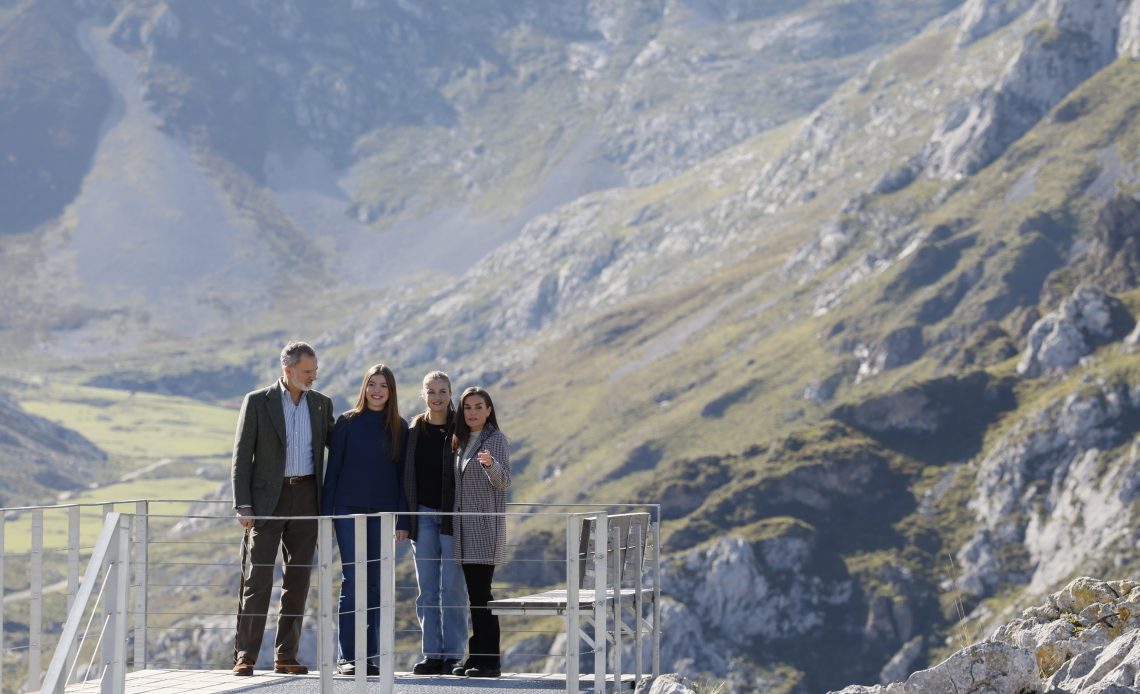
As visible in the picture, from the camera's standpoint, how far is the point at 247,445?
19.0m

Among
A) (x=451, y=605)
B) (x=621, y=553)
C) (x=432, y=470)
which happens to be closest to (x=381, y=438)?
(x=432, y=470)

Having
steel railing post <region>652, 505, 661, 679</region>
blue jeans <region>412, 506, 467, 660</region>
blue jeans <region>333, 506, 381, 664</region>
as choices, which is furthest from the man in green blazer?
steel railing post <region>652, 505, 661, 679</region>

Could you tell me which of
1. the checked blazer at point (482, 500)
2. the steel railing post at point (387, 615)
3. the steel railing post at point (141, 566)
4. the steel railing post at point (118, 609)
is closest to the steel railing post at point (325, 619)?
the steel railing post at point (387, 615)

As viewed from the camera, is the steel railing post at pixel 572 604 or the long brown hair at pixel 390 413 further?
the long brown hair at pixel 390 413

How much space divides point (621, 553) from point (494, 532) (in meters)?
2.13

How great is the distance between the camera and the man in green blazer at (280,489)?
62.2 feet

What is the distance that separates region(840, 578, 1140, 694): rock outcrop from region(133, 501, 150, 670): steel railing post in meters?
6.80

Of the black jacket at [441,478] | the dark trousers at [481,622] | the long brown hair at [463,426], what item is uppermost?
the long brown hair at [463,426]

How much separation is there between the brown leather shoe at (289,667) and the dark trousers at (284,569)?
0.11 metres

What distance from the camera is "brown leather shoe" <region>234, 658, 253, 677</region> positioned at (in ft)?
63.6

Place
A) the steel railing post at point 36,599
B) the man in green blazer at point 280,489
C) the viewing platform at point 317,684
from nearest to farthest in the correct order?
the steel railing post at point 36,599, the viewing platform at point 317,684, the man in green blazer at point 280,489

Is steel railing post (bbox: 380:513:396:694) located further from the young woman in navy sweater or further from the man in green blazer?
the young woman in navy sweater

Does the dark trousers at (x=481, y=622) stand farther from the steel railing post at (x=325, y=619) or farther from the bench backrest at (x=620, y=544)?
the steel railing post at (x=325, y=619)

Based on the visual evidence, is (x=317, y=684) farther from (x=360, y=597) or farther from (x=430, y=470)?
(x=360, y=597)
